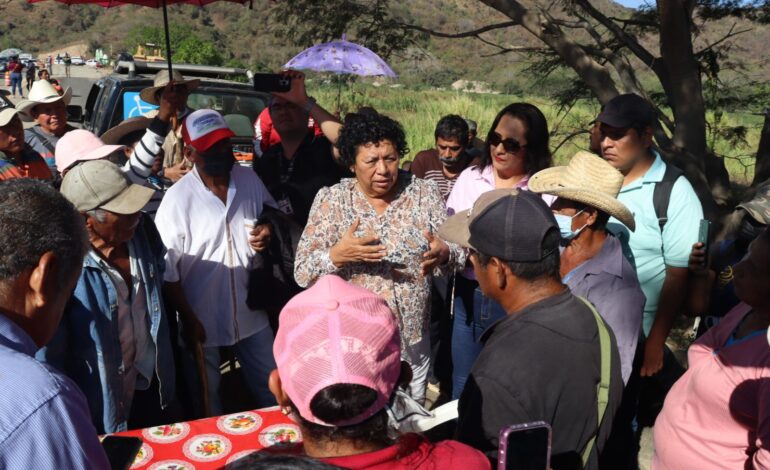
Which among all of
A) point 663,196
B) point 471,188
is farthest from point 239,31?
point 663,196

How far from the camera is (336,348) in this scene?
1435 mm

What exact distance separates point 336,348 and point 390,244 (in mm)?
1723

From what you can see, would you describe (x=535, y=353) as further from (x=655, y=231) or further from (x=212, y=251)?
(x=212, y=251)

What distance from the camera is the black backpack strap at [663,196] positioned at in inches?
130

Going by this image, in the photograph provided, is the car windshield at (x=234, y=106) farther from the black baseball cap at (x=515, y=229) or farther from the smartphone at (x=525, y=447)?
the smartphone at (x=525, y=447)

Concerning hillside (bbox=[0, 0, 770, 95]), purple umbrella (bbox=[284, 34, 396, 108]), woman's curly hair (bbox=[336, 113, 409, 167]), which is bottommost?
woman's curly hair (bbox=[336, 113, 409, 167])

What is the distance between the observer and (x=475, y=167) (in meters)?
3.95

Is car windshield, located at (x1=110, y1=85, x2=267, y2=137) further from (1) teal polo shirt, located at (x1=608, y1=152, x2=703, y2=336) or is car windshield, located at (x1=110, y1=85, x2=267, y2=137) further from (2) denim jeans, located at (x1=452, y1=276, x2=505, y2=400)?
(1) teal polo shirt, located at (x1=608, y1=152, x2=703, y2=336)

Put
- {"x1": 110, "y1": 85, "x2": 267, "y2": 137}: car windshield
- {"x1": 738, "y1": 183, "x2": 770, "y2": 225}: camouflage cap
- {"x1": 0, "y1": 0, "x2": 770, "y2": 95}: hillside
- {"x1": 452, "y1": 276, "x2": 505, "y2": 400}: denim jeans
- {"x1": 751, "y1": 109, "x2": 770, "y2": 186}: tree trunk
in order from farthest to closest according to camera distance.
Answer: {"x1": 0, "y1": 0, "x2": 770, "y2": 95}: hillside
{"x1": 110, "y1": 85, "x2": 267, "y2": 137}: car windshield
{"x1": 751, "y1": 109, "x2": 770, "y2": 186}: tree trunk
{"x1": 452, "y1": 276, "x2": 505, "y2": 400}: denim jeans
{"x1": 738, "y1": 183, "x2": 770, "y2": 225}: camouflage cap

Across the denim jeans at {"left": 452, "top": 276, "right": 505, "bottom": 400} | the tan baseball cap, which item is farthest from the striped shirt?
the denim jeans at {"left": 452, "top": 276, "right": 505, "bottom": 400}

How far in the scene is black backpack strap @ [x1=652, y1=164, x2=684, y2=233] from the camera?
3295 mm

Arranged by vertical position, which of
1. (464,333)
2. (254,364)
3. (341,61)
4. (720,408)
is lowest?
(254,364)

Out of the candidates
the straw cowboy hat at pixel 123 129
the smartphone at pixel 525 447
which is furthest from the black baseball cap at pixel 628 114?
the straw cowboy hat at pixel 123 129

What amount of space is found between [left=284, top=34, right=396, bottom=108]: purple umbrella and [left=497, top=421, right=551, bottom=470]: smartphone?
3.78 metres
